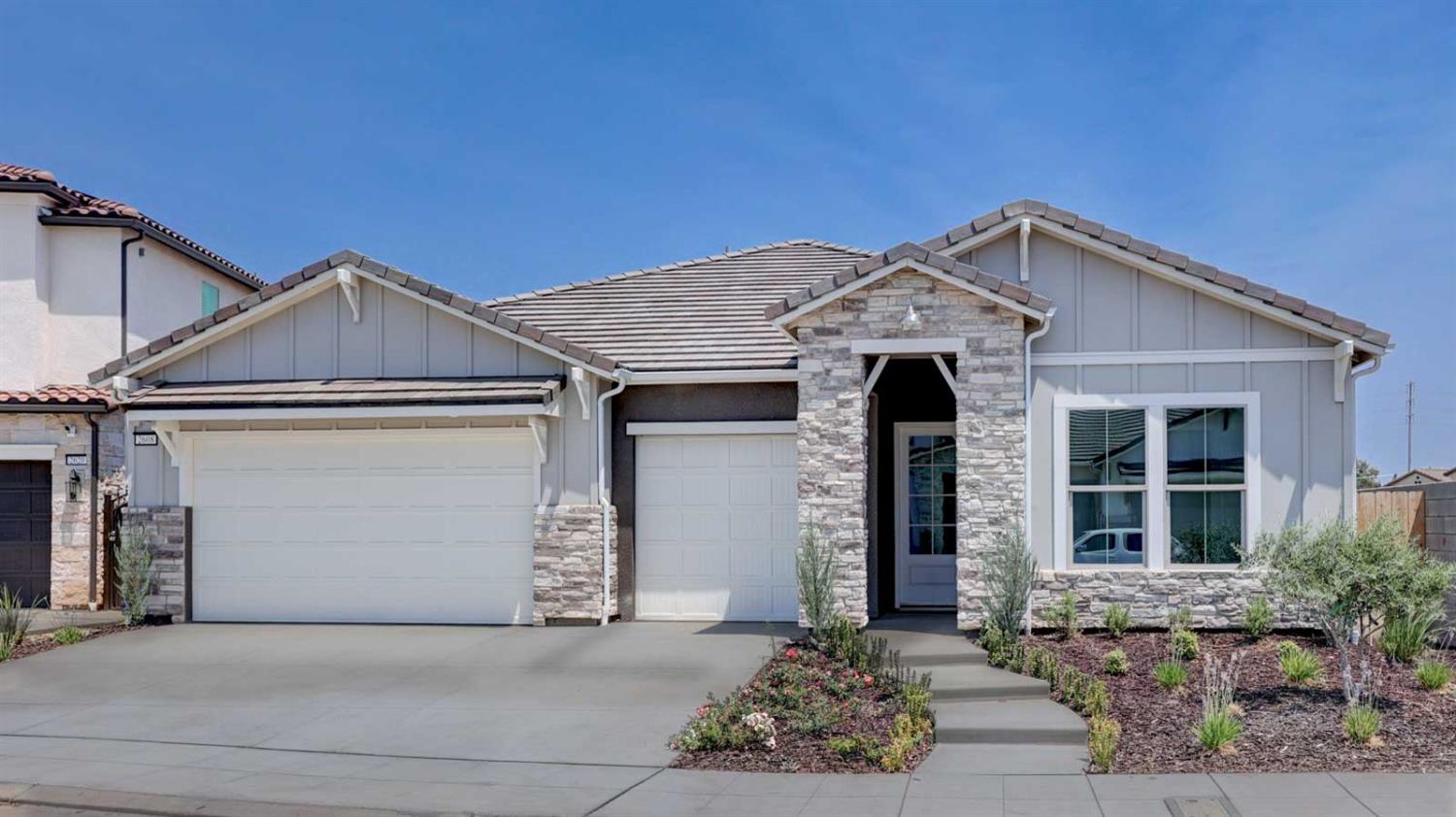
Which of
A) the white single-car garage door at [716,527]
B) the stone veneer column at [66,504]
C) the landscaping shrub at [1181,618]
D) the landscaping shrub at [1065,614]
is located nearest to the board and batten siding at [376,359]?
the white single-car garage door at [716,527]

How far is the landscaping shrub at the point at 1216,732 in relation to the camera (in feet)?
26.6

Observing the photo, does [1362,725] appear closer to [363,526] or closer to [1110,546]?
[1110,546]

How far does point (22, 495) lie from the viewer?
16266 mm

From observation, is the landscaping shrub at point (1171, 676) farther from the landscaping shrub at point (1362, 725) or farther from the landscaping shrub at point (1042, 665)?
the landscaping shrub at point (1362, 725)

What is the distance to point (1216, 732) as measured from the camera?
8109mm

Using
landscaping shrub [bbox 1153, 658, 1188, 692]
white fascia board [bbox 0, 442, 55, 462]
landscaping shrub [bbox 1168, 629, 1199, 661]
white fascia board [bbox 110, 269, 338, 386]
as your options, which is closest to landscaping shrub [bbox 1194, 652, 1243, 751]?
landscaping shrub [bbox 1153, 658, 1188, 692]

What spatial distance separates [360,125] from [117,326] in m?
4.87

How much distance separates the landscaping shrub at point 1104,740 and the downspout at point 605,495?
6.26 m

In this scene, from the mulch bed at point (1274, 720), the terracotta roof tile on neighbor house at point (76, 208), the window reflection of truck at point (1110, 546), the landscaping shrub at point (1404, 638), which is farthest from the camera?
the terracotta roof tile on neighbor house at point (76, 208)

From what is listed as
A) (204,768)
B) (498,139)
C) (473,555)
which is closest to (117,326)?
(498,139)

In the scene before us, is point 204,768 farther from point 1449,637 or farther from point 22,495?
point 1449,637

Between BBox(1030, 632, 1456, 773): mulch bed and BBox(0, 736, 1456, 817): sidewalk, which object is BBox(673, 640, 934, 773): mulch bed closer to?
BBox(0, 736, 1456, 817): sidewalk

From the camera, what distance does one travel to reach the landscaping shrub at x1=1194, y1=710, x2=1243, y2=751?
26.6 ft

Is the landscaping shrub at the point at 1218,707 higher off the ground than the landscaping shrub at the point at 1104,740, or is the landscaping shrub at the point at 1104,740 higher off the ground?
the landscaping shrub at the point at 1218,707
